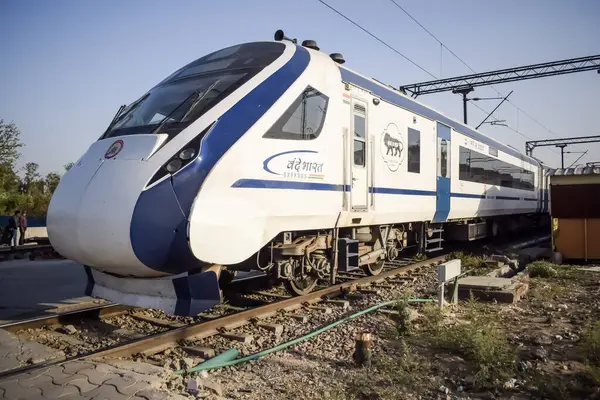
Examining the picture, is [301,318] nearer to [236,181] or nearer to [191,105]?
[236,181]

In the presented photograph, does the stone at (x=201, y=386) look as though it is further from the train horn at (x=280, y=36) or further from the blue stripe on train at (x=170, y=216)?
the train horn at (x=280, y=36)

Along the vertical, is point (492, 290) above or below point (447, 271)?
below

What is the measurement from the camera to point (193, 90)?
19.2 ft

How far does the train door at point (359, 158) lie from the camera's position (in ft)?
22.9

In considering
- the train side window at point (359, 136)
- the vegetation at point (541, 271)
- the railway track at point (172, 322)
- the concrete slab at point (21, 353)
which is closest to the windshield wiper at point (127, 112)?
the railway track at point (172, 322)

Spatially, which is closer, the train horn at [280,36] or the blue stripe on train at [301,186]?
the blue stripe on train at [301,186]

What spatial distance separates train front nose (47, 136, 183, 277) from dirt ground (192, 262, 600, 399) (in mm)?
1531

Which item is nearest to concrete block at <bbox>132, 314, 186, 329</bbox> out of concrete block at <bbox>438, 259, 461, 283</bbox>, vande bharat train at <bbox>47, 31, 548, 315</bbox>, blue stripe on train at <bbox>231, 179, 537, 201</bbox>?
vande bharat train at <bbox>47, 31, 548, 315</bbox>

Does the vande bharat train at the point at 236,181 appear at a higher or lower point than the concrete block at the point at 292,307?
higher

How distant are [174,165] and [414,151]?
554cm

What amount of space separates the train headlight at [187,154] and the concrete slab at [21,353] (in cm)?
214

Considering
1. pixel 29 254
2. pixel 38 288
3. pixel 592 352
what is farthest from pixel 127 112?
pixel 29 254

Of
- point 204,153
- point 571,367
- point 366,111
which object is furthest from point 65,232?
point 571,367

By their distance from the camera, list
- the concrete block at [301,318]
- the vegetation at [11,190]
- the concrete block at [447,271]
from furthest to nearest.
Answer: the vegetation at [11,190], the concrete block at [447,271], the concrete block at [301,318]
